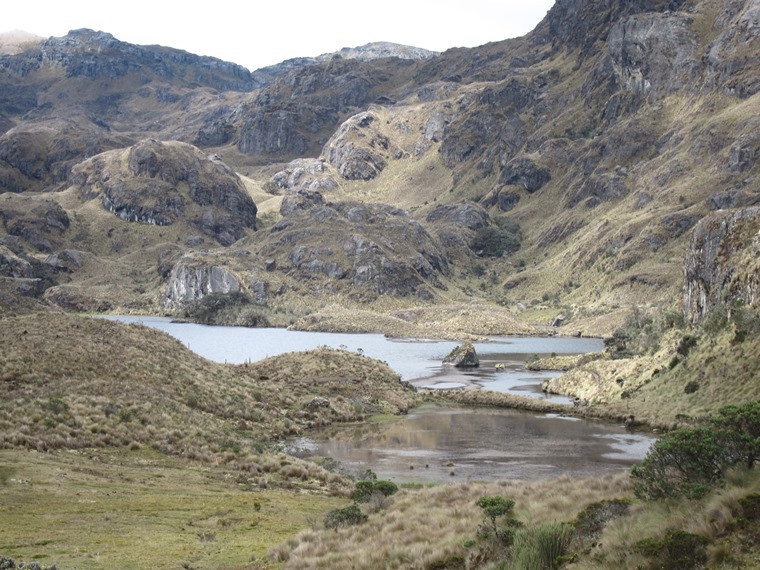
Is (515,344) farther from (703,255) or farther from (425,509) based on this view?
(425,509)

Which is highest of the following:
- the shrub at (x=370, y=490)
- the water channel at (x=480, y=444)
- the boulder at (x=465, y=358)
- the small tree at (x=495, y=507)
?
the small tree at (x=495, y=507)

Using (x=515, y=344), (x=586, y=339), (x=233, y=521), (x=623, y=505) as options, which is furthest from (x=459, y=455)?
(x=586, y=339)

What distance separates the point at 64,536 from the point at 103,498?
17.0 ft

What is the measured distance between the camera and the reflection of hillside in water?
41.7 meters

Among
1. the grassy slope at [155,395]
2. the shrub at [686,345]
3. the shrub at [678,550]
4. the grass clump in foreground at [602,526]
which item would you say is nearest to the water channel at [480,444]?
the grassy slope at [155,395]

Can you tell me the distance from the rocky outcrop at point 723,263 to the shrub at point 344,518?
41.8 m

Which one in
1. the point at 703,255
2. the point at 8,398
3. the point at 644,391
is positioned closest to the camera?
the point at 8,398

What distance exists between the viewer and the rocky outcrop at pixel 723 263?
190 ft

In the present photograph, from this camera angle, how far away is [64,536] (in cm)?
1984

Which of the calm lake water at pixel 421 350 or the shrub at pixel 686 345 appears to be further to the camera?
the calm lake water at pixel 421 350

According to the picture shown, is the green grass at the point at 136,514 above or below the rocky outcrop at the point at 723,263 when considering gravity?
below

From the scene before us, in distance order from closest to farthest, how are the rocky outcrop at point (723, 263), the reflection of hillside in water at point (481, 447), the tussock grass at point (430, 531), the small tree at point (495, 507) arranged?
1. the tussock grass at point (430, 531)
2. the small tree at point (495, 507)
3. the reflection of hillside in water at point (481, 447)
4. the rocky outcrop at point (723, 263)

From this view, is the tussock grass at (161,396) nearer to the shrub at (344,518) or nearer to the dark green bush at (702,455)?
the shrub at (344,518)

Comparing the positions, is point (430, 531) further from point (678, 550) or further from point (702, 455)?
point (678, 550)
